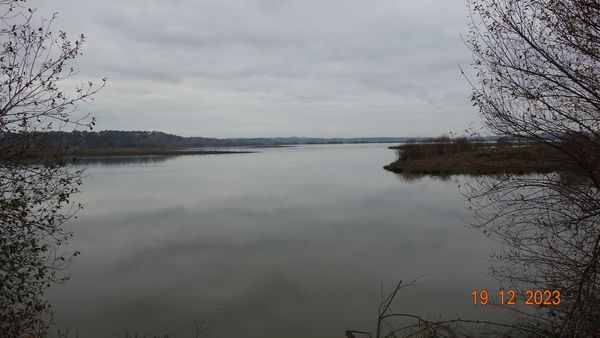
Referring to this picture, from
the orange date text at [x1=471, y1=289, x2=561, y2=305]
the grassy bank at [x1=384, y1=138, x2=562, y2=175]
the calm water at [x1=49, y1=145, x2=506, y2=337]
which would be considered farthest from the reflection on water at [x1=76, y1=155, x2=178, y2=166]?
the orange date text at [x1=471, y1=289, x2=561, y2=305]

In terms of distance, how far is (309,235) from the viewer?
39.0 ft

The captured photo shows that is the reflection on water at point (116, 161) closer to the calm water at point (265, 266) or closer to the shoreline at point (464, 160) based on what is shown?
the shoreline at point (464, 160)

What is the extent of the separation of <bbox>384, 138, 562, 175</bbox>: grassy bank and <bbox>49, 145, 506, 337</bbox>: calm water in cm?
250

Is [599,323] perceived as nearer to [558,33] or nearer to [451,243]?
[558,33]

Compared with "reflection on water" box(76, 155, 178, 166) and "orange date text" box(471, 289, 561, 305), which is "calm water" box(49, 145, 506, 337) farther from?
"reflection on water" box(76, 155, 178, 166)

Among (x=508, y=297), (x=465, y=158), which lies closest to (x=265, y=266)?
(x=508, y=297)

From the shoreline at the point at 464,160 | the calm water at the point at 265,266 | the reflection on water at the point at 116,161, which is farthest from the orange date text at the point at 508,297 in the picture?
the reflection on water at the point at 116,161

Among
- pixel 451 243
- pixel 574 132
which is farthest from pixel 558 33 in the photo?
pixel 451 243

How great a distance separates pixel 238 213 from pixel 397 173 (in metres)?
17.9

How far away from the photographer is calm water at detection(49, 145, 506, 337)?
6.67 metres

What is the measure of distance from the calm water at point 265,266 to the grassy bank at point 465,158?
2.50 m

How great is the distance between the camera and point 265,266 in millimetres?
9164

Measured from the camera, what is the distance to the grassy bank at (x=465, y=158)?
5191mm

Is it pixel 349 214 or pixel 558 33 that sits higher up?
pixel 558 33
